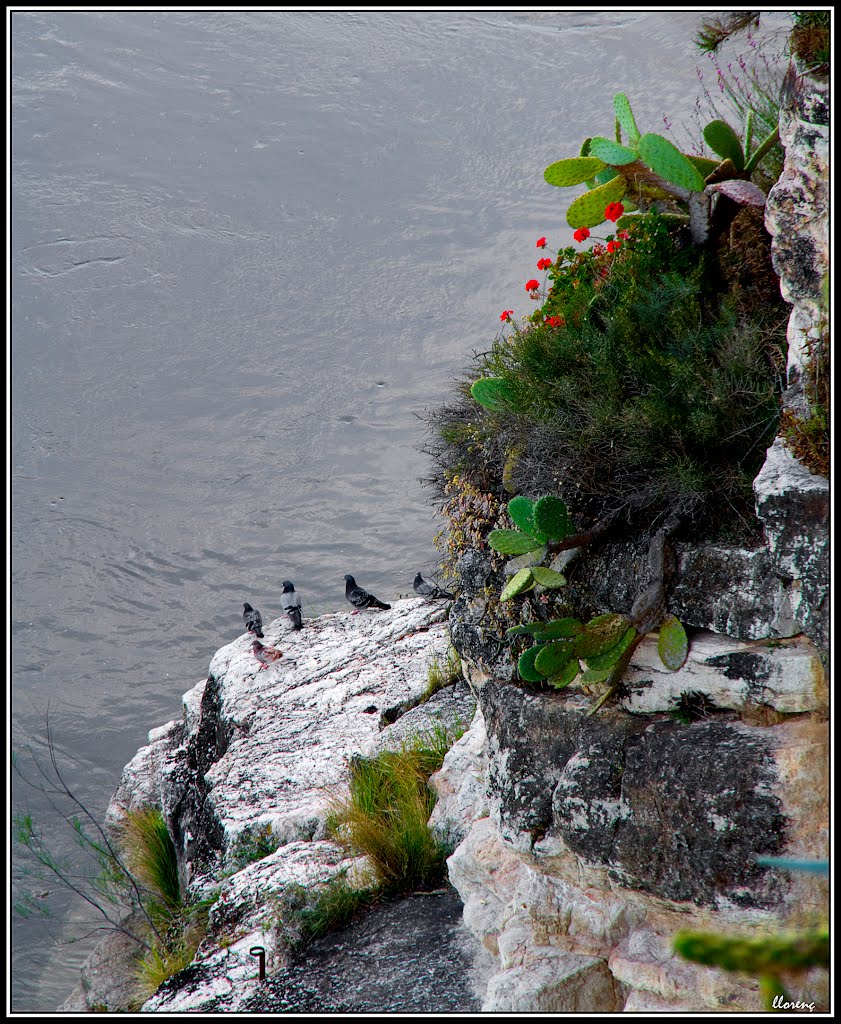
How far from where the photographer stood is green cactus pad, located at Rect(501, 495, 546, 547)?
300 cm

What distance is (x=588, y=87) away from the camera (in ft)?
Result: 41.9

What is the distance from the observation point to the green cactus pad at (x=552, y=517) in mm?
2922

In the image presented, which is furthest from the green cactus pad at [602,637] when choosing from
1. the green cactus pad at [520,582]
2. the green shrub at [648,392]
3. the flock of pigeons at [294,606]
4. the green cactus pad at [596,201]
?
the flock of pigeons at [294,606]

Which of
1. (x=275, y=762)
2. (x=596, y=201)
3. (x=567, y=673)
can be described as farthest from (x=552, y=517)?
(x=275, y=762)

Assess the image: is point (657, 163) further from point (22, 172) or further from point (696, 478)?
point (22, 172)

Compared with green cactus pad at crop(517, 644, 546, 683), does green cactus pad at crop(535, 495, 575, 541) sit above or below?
above

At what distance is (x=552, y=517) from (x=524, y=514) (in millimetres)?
105

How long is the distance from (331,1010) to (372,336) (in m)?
11.6

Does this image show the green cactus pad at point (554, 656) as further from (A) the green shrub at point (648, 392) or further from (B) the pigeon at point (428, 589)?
(B) the pigeon at point (428, 589)

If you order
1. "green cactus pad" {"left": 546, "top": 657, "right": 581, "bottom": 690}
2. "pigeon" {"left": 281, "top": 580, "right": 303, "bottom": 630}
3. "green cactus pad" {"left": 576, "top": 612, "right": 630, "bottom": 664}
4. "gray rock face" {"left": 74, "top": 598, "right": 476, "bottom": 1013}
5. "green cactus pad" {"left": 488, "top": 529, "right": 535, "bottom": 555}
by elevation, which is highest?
"green cactus pad" {"left": 488, "top": 529, "right": 535, "bottom": 555}

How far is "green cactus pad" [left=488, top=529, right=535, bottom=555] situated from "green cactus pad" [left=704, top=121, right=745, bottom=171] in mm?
1900

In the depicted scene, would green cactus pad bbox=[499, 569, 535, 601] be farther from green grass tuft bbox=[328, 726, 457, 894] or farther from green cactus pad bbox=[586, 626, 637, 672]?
green grass tuft bbox=[328, 726, 457, 894]

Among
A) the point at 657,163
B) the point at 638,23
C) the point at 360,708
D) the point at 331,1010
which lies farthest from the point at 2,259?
the point at 638,23

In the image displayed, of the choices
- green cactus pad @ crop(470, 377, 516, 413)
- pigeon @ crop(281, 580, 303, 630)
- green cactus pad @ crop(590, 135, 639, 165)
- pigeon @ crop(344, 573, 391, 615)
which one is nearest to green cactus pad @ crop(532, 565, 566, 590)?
green cactus pad @ crop(470, 377, 516, 413)
